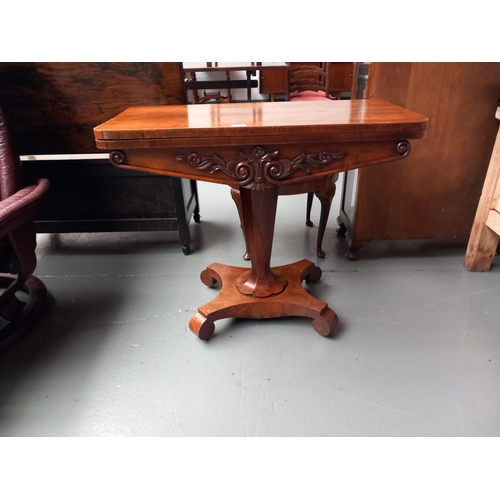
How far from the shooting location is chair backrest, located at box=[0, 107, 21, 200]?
1.58 m

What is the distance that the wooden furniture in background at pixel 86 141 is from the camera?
1.89m

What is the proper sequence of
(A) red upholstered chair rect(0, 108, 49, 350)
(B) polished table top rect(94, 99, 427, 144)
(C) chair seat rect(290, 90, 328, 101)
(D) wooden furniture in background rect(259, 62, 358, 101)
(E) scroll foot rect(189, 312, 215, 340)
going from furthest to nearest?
(D) wooden furniture in background rect(259, 62, 358, 101)
(C) chair seat rect(290, 90, 328, 101)
(E) scroll foot rect(189, 312, 215, 340)
(A) red upholstered chair rect(0, 108, 49, 350)
(B) polished table top rect(94, 99, 427, 144)

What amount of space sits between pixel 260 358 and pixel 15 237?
111 cm

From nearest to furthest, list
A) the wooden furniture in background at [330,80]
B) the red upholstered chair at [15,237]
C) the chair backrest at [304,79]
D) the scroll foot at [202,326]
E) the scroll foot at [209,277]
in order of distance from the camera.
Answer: the red upholstered chair at [15,237] < the scroll foot at [202,326] < the scroll foot at [209,277] < the chair backrest at [304,79] < the wooden furniture in background at [330,80]

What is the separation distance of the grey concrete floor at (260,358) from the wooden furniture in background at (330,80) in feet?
14.0

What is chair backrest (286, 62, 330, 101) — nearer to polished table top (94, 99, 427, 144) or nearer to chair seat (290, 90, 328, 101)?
chair seat (290, 90, 328, 101)

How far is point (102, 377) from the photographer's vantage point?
4.75 feet

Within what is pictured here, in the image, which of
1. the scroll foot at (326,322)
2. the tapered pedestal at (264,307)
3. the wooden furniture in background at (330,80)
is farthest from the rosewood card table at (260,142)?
the wooden furniture in background at (330,80)

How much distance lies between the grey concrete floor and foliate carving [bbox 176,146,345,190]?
2.37 feet

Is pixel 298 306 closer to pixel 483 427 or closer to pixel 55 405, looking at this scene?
pixel 483 427

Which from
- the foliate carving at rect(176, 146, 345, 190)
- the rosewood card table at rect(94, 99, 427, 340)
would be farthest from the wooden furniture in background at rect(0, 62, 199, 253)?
the foliate carving at rect(176, 146, 345, 190)

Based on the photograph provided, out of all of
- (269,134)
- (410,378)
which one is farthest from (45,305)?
(410,378)

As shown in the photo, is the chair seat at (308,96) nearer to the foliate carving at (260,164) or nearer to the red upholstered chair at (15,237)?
the foliate carving at (260,164)

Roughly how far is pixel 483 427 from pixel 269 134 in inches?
46.8
